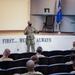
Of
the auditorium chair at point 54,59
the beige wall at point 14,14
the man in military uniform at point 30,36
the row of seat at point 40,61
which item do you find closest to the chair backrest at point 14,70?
the row of seat at point 40,61

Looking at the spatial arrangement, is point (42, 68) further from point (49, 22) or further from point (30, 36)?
point (49, 22)

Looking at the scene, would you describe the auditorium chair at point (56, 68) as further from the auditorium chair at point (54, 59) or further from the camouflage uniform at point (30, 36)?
the camouflage uniform at point (30, 36)

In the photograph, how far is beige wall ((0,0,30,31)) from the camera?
12969mm

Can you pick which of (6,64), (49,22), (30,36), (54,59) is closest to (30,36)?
(30,36)

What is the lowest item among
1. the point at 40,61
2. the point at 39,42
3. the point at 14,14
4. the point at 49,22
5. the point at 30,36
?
the point at 40,61

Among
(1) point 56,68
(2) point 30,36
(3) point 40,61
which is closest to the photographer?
(1) point 56,68

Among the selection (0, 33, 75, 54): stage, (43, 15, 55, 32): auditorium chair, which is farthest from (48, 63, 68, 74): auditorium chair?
(43, 15, 55, 32): auditorium chair

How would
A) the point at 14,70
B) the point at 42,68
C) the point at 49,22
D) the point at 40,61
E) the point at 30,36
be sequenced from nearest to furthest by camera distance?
1. the point at 14,70
2. the point at 42,68
3. the point at 40,61
4. the point at 30,36
5. the point at 49,22

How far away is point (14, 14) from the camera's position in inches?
519

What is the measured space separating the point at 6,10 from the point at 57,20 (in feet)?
10.1

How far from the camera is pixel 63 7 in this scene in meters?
13.0

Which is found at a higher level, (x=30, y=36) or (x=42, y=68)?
(x=30, y=36)

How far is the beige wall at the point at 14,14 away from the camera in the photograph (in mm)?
12969

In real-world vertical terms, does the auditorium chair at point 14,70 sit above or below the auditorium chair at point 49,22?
below
